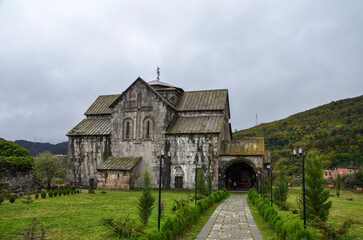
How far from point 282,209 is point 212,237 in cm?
933

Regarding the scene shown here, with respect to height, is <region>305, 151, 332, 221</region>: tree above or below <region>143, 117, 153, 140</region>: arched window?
below

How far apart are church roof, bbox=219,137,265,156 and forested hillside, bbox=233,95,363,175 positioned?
1958 centimetres

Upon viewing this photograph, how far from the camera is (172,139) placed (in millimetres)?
29891

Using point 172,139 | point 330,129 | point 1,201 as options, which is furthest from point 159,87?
point 330,129

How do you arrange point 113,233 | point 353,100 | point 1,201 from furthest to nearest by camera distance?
point 353,100 < point 1,201 < point 113,233

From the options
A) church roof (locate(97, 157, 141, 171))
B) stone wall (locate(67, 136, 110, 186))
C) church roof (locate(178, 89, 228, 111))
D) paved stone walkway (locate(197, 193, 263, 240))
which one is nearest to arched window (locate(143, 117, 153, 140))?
church roof (locate(97, 157, 141, 171))

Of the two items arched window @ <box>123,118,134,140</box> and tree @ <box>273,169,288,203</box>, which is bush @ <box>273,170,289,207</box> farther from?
arched window @ <box>123,118,134,140</box>

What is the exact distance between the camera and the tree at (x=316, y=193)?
12.0m

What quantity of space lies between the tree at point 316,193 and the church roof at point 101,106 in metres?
28.3

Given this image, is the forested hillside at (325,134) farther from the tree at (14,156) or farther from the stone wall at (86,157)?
the tree at (14,156)

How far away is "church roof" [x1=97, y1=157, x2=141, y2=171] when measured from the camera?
95.1ft

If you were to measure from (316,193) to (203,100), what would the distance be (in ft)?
74.0

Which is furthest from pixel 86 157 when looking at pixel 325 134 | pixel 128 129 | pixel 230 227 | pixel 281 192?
pixel 325 134

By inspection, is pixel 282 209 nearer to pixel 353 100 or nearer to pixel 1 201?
pixel 1 201
